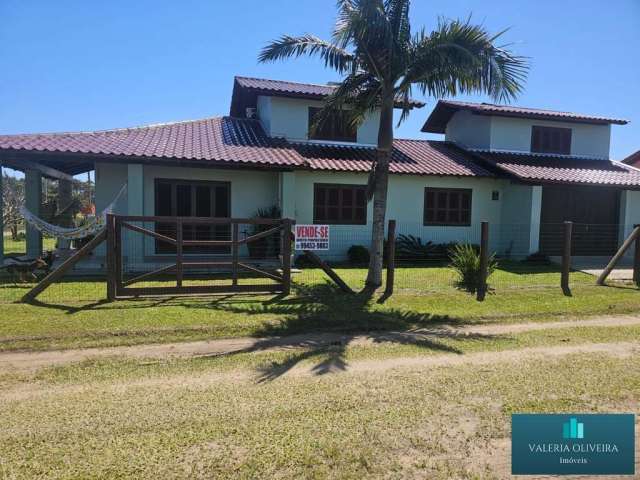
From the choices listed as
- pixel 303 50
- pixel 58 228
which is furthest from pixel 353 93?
pixel 58 228

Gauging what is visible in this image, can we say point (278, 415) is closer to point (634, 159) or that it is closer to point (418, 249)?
point (418, 249)

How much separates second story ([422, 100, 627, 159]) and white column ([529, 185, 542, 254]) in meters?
3.86

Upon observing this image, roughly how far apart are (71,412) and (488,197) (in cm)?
1632

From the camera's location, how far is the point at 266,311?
765 cm

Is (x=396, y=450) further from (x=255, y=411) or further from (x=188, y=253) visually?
(x=188, y=253)

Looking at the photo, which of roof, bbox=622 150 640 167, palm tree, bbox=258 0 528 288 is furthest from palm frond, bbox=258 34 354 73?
roof, bbox=622 150 640 167

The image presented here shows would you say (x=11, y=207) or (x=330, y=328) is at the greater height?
(x=11, y=207)

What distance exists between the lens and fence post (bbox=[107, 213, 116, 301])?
26.2 feet

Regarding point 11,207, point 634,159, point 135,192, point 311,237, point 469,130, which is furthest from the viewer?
point 634,159

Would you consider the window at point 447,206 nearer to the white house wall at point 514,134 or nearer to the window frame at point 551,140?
the white house wall at point 514,134

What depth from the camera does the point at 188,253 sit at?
14.0 m

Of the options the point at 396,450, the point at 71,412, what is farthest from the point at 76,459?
the point at 396,450

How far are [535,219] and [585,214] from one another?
10.1 feet

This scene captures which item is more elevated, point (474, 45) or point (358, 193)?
point (474, 45)
